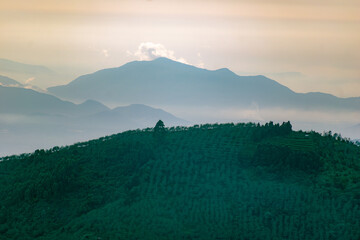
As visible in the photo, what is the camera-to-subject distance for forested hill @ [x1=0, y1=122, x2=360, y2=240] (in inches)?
3497

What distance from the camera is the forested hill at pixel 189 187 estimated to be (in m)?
88.8

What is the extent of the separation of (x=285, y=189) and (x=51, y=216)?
43.8 meters

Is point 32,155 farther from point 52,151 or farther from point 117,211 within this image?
point 117,211

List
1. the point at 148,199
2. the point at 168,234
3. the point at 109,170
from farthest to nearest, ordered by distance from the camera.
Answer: the point at 109,170, the point at 148,199, the point at 168,234

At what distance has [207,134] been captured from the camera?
4909 inches

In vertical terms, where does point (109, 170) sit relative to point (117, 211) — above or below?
above

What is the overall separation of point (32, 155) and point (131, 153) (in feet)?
75.7

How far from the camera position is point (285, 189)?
100000 mm

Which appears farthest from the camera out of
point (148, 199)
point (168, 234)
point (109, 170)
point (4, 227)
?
point (109, 170)

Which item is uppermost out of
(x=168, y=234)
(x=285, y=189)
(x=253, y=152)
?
(x=253, y=152)

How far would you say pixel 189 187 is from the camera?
104 m

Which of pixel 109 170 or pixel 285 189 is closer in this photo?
pixel 285 189

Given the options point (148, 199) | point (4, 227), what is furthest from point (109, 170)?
point (4, 227)

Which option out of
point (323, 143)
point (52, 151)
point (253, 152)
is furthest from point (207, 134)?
point (52, 151)
